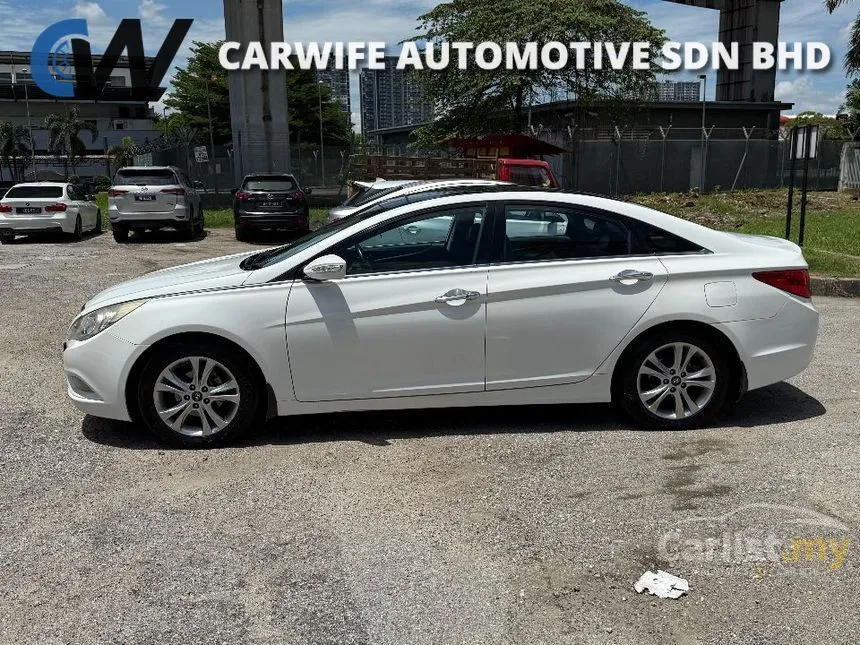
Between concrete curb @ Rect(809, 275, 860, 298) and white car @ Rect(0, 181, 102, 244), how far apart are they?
15354 millimetres

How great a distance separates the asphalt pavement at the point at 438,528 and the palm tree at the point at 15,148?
2785 inches

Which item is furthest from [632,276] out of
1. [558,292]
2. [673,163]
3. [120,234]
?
[673,163]

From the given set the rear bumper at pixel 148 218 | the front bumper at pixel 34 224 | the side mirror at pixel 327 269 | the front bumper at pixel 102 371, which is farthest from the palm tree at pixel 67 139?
the side mirror at pixel 327 269

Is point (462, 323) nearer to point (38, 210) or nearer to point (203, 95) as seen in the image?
point (38, 210)

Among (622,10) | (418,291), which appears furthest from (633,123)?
(418,291)

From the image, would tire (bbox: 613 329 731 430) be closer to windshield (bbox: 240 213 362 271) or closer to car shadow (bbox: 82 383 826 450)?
car shadow (bbox: 82 383 826 450)

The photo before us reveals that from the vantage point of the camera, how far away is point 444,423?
17.7ft

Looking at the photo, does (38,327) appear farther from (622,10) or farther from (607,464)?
(622,10)

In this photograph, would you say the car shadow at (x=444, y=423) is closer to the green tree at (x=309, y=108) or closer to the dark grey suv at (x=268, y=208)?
the dark grey suv at (x=268, y=208)

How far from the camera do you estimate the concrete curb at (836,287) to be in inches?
408

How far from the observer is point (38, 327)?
8.65 meters

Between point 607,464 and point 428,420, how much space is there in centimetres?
133

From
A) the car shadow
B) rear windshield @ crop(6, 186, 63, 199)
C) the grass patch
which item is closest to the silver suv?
rear windshield @ crop(6, 186, 63, 199)

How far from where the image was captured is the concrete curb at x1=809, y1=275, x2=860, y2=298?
34.0 ft
